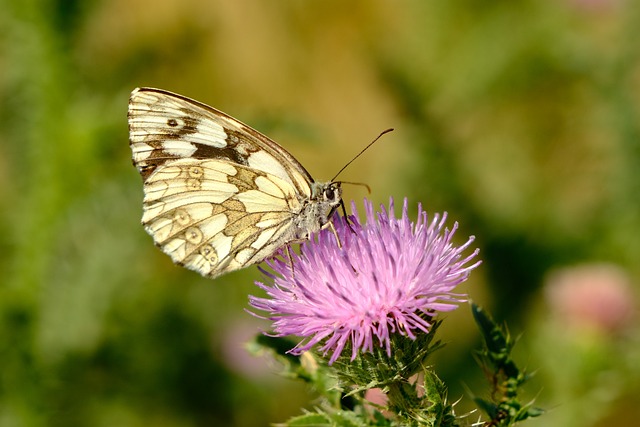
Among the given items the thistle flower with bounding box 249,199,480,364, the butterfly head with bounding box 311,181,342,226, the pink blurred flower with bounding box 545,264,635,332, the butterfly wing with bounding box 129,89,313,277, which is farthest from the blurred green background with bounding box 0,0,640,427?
the thistle flower with bounding box 249,199,480,364

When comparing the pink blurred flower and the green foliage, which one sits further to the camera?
the pink blurred flower

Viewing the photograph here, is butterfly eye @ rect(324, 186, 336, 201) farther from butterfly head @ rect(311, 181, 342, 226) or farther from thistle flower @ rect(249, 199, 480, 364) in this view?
thistle flower @ rect(249, 199, 480, 364)

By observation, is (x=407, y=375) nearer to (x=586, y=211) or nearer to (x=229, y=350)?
(x=229, y=350)

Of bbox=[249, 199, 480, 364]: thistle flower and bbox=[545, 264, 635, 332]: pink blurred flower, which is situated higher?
bbox=[545, 264, 635, 332]: pink blurred flower

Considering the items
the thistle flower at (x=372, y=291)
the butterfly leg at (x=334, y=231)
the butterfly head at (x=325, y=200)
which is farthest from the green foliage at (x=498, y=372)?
the butterfly head at (x=325, y=200)

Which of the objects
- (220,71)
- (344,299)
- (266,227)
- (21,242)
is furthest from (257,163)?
(220,71)

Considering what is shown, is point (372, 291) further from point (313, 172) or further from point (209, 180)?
point (313, 172)

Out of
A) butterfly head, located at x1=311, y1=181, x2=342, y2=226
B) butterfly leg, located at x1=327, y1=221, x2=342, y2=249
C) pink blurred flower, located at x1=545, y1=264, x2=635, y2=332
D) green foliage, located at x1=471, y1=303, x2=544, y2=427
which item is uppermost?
pink blurred flower, located at x1=545, y1=264, x2=635, y2=332
